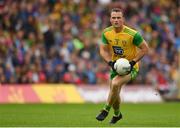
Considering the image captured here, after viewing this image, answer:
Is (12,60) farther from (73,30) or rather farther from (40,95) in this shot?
(73,30)

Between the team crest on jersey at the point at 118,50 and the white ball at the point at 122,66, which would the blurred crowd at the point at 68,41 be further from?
the white ball at the point at 122,66

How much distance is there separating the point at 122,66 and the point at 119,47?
2.19ft

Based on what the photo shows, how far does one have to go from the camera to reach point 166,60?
32250mm

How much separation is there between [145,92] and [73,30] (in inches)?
165

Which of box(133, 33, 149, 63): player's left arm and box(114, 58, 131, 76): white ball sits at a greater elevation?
box(133, 33, 149, 63): player's left arm

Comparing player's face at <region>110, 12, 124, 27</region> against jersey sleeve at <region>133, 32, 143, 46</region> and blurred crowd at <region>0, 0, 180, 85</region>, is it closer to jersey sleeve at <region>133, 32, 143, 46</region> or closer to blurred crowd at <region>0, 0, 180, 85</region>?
jersey sleeve at <region>133, 32, 143, 46</region>

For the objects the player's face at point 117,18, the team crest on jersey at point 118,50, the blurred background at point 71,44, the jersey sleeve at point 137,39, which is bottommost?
the blurred background at point 71,44

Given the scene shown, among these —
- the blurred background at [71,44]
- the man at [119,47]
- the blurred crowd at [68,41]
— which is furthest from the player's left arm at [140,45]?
the blurred crowd at [68,41]

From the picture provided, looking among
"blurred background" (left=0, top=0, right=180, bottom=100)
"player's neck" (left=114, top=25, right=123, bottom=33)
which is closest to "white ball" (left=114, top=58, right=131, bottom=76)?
"player's neck" (left=114, top=25, right=123, bottom=33)

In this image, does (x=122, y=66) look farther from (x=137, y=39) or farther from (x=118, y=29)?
(x=118, y=29)

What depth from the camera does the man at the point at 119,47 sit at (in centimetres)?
1525

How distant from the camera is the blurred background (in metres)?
28.0

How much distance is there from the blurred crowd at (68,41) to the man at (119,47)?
478 inches

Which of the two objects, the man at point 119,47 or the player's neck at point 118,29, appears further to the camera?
the player's neck at point 118,29
